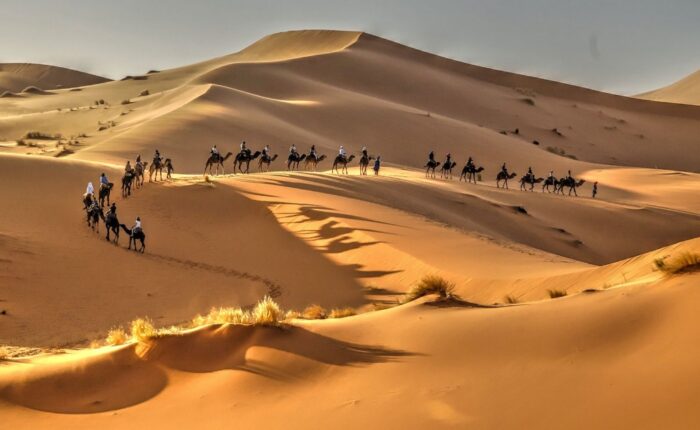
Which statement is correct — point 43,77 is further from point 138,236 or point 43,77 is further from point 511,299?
point 511,299

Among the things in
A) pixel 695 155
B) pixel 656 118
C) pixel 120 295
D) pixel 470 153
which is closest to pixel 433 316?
pixel 120 295

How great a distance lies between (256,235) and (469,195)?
46.8 feet

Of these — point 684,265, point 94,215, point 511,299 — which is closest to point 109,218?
point 94,215

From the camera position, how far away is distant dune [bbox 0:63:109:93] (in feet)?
521

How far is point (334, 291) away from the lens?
19734mm

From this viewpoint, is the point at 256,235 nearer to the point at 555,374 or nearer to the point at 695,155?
the point at 555,374

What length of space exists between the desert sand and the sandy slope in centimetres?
9844

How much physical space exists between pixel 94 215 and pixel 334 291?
8.50m

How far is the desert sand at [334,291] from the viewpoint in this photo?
792cm

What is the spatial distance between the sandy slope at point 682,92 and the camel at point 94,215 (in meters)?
136

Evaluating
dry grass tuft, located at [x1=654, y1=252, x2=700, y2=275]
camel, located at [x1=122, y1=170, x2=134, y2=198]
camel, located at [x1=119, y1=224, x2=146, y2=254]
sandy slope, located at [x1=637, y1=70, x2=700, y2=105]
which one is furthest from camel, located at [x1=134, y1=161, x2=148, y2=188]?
sandy slope, located at [x1=637, y1=70, x2=700, y2=105]

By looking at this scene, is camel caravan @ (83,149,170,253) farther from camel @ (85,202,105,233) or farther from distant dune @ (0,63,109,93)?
distant dune @ (0,63,109,93)

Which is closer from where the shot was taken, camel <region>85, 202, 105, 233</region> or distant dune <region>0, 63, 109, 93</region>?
camel <region>85, 202, 105, 233</region>

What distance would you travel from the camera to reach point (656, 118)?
102 m
